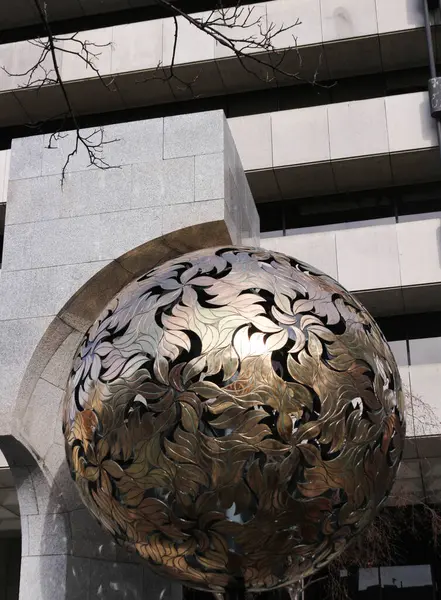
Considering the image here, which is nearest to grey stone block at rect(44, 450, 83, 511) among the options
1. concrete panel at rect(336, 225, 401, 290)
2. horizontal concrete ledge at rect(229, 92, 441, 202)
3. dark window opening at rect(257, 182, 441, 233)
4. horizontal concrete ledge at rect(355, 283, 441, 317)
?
concrete panel at rect(336, 225, 401, 290)

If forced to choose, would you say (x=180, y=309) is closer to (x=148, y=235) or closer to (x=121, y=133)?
(x=148, y=235)

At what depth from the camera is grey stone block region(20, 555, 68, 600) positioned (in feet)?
18.5

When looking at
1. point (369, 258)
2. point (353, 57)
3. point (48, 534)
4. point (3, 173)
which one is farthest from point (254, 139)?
point (48, 534)

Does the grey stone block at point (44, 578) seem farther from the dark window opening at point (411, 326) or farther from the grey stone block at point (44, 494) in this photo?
the dark window opening at point (411, 326)

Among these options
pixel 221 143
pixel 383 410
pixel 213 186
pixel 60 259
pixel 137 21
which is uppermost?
pixel 137 21

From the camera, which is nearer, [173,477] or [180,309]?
[173,477]

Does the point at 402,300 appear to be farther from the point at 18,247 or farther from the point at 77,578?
the point at 77,578

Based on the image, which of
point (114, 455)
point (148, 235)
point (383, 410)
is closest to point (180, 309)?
point (114, 455)

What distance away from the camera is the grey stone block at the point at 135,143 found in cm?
657

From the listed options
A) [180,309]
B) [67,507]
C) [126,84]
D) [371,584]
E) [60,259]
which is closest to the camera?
[180,309]

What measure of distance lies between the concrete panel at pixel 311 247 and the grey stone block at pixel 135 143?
12.6 metres

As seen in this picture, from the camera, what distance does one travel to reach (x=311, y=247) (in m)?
19.4

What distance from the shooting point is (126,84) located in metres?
21.5

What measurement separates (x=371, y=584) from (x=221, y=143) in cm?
1585
